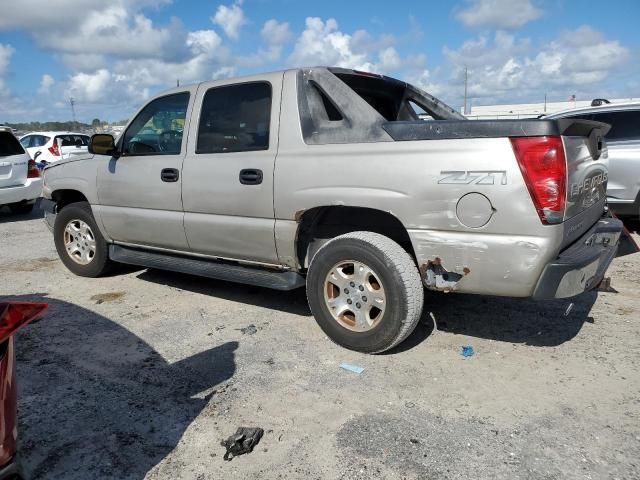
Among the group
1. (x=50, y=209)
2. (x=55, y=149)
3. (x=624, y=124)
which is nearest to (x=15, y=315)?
(x=50, y=209)

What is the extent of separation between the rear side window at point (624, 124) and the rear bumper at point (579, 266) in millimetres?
3793

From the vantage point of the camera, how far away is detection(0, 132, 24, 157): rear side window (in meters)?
9.45

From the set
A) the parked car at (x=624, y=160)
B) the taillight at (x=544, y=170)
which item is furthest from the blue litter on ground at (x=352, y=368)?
the parked car at (x=624, y=160)

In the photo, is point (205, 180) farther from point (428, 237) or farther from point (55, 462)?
point (55, 462)

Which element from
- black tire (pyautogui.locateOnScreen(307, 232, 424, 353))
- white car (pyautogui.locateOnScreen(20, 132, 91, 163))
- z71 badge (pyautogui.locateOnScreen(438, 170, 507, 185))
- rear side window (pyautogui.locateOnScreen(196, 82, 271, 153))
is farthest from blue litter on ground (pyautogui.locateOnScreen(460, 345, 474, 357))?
white car (pyautogui.locateOnScreen(20, 132, 91, 163))

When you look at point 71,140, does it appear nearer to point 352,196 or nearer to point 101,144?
point 101,144

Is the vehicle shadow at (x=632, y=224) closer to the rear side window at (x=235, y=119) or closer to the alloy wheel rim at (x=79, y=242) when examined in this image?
the rear side window at (x=235, y=119)

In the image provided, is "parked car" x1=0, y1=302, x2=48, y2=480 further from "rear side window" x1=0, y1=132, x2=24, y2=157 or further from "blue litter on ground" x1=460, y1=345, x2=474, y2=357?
"rear side window" x1=0, y1=132, x2=24, y2=157

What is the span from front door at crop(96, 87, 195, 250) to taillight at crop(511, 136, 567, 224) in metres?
2.76

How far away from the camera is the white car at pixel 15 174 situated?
938 cm

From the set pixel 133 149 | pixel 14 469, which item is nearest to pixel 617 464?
pixel 14 469

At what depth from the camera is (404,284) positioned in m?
3.35

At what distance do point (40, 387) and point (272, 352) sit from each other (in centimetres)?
149

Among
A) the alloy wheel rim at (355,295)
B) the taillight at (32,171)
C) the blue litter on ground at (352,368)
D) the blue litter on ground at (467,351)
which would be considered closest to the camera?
the blue litter on ground at (352,368)
